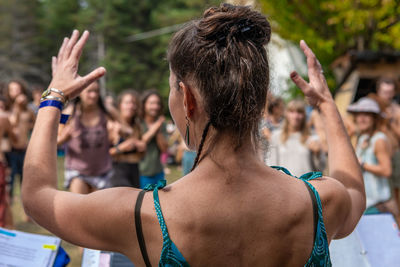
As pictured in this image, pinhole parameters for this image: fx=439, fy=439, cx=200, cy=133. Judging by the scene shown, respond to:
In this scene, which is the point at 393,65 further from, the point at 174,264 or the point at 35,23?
the point at 35,23

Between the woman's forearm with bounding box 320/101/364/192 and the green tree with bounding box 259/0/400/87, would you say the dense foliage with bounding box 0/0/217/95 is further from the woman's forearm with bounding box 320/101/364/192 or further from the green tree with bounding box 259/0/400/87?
the woman's forearm with bounding box 320/101/364/192

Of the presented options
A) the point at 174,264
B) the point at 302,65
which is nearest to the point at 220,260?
the point at 174,264

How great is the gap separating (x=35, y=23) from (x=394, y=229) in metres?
42.4

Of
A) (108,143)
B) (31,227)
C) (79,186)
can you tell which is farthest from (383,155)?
(31,227)

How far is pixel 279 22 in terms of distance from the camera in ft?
39.1

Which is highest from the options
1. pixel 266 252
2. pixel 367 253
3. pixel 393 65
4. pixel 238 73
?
pixel 238 73

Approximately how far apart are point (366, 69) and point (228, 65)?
1144 centimetres

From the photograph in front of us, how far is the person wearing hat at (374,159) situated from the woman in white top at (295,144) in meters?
0.81

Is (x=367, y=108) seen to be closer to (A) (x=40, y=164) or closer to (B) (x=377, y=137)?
(B) (x=377, y=137)

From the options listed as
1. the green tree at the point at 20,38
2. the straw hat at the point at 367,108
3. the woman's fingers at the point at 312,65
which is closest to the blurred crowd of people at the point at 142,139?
the straw hat at the point at 367,108

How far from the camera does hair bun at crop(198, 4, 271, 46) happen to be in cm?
118

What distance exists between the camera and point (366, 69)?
38.2 feet

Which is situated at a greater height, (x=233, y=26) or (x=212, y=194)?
(x=233, y=26)

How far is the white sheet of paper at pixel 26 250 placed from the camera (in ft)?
5.67
